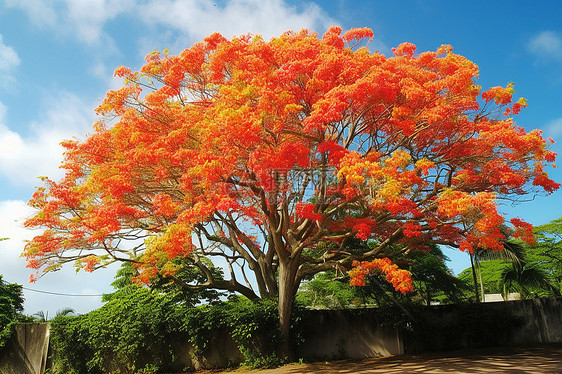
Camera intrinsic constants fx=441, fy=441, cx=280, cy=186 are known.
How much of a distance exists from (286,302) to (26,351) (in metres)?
8.95

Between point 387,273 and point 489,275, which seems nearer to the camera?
point 387,273

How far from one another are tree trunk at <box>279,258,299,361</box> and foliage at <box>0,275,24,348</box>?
9.40m

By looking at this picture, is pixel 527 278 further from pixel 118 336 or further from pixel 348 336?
pixel 118 336

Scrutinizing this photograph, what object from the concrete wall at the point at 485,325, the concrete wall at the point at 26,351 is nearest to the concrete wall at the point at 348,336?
the concrete wall at the point at 485,325

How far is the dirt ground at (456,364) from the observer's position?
29.2 feet

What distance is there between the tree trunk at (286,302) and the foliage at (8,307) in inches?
370

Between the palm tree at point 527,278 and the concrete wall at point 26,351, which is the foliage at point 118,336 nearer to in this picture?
the concrete wall at point 26,351

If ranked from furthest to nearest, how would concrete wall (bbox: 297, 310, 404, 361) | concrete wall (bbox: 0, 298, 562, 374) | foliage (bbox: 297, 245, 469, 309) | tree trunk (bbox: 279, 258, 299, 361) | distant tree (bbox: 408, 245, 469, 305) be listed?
distant tree (bbox: 408, 245, 469, 305), foliage (bbox: 297, 245, 469, 309), concrete wall (bbox: 297, 310, 404, 361), concrete wall (bbox: 0, 298, 562, 374), tree trunk (bbox: 279, 258, 299, 361)

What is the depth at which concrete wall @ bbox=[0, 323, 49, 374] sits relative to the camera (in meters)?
13.6

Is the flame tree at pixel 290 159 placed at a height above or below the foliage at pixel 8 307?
above

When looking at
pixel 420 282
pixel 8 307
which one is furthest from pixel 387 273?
pixel 8 307

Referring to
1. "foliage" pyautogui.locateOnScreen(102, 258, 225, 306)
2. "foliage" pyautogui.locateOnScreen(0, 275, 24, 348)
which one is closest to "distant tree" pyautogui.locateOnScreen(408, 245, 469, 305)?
"foliage" pyautogui.locateOnScreen(102, 258, 225, 306)

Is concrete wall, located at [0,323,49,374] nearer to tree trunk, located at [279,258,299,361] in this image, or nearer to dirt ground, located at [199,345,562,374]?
dirt ground, located at [199,345,562,374]

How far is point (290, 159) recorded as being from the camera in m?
9.28
